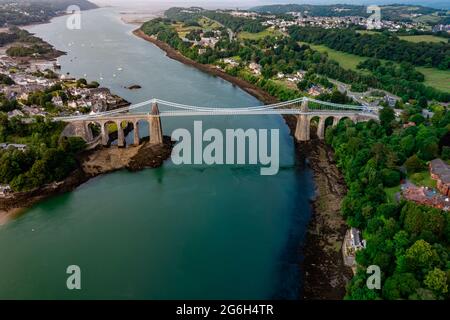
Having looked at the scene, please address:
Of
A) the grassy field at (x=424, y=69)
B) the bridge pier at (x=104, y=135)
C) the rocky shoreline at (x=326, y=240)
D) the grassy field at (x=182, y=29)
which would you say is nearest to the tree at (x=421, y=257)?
the rocky shoreline at (x=326, y=240)

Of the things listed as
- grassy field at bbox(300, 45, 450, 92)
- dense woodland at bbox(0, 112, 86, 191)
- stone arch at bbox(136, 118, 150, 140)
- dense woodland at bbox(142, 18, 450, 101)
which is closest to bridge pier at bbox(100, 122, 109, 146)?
dense woodland at bbox(0, 112, 86, 191)

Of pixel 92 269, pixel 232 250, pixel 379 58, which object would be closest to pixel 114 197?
pixel 92 269

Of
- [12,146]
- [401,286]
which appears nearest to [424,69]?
[401,286]

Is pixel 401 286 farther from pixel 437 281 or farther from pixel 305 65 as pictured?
pixel 305 65

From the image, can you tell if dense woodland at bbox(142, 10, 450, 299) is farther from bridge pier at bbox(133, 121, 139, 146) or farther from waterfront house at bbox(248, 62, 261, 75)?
bridge pier at bbox(133, 121, 139, 146)

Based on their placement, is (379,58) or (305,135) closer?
(305,135)

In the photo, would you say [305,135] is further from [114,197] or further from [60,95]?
[60,95]

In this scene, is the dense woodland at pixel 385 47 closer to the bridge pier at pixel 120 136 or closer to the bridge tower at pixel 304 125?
the bridge tower at pixel 304 125
